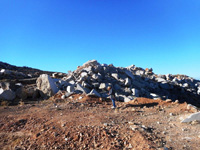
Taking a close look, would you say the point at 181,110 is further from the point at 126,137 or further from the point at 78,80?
the point at 78,80

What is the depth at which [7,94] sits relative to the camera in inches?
392

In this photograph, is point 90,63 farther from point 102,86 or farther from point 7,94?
point 7,94

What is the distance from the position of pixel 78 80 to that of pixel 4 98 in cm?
627

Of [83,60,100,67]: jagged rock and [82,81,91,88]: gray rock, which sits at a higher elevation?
[83,60,100,67]: jagged rock

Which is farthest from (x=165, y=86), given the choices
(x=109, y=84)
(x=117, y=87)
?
(x=109, y=84)

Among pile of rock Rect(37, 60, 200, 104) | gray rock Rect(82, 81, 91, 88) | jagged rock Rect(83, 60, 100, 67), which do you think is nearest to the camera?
pile of rock Rect(37, 60, 200, 104)

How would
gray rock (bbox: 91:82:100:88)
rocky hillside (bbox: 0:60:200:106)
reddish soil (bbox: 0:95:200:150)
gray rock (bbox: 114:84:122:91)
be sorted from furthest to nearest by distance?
1. gray rock (bbox: 114:84:122:91)
2. gray rock (bbox: 91:82:100:88)
3. rocky hillside (bbox: 0:60:200:106)
4. reddish soil (bbox: 0:95:200:150)

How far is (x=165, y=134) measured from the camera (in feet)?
14.6

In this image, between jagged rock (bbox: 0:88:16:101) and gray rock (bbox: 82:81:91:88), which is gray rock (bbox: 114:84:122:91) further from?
jagged rock (bbox: 0:88:16:101)

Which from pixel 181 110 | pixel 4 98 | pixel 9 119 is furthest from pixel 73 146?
pixel 4 98

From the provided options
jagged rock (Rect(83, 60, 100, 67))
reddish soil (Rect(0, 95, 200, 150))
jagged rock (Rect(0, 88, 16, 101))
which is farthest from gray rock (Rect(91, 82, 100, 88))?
reddish soil (Rect(0, 95, 200, 150))

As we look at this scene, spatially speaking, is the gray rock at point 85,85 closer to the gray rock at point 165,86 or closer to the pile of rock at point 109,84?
the pile of rock at point 109,84

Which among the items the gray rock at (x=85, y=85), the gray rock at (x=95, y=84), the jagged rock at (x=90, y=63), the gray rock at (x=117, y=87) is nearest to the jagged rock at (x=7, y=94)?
the gray rock at (x=85, y=85)

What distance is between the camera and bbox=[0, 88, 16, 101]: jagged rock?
9753 mm
